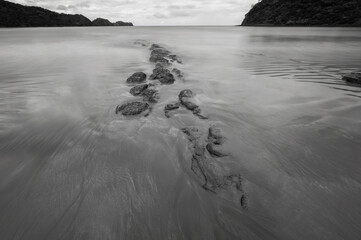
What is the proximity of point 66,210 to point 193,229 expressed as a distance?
1.51m

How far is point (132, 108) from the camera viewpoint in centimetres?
492

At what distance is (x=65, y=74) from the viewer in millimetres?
9289

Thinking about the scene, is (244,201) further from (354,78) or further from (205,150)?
(354,78)

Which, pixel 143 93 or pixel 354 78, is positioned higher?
pixel 354 78

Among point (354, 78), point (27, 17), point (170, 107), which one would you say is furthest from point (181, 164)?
point (27, 17)

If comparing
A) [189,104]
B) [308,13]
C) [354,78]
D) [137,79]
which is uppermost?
[308,13]

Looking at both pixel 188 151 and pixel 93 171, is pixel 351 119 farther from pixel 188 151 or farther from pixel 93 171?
pixel 93 171

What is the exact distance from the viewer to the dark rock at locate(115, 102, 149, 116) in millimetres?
4812

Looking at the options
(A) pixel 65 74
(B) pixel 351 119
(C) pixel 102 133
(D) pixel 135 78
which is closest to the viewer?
(C) pixel 102 133

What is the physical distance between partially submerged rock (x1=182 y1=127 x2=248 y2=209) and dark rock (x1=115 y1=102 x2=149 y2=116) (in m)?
2.00

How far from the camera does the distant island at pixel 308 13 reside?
244ft

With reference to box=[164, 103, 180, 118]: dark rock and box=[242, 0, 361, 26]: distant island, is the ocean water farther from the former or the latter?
box=[242, 0, 361, 26]: distant island

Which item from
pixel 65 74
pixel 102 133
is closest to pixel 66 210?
pixel 102 133

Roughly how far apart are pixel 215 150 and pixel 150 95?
10.6 feet
